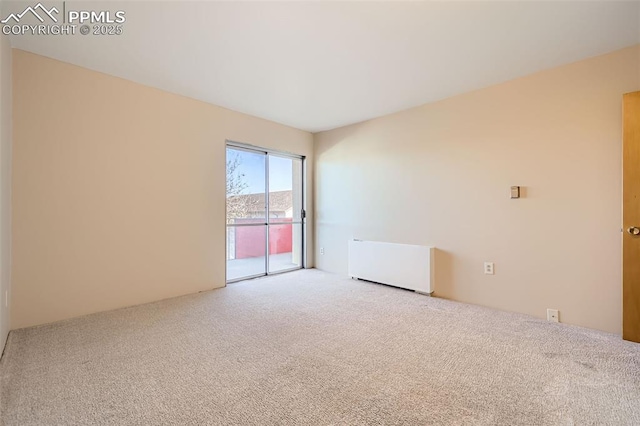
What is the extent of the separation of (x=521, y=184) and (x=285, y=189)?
11.5ft

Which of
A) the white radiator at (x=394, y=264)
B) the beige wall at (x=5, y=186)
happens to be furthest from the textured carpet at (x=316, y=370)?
the white radiator at (x=394, y=264)

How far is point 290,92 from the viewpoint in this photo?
3496 mm

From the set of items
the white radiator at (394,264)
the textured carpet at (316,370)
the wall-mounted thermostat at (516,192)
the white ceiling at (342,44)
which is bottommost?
the textured carpet at (316,370)

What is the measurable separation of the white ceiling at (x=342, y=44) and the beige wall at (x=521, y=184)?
0.31 meters

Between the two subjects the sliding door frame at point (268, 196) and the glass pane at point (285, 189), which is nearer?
the sliding door frame at point (268, 196)

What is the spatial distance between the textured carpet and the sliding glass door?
5.58ft

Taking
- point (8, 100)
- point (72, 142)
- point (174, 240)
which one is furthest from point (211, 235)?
point (8, 100)

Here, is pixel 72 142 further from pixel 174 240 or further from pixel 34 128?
pixel 174 240

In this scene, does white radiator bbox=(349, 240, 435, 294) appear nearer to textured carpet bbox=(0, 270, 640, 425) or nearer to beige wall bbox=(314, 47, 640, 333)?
beige wall bbox=(314, 47, 640, 333)

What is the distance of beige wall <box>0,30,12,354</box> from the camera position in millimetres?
2148

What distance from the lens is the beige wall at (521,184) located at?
102 inches

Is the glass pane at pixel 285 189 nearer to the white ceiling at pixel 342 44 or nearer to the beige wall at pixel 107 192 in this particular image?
the beige wall at pixel 107 192

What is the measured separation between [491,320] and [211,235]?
3522 mm

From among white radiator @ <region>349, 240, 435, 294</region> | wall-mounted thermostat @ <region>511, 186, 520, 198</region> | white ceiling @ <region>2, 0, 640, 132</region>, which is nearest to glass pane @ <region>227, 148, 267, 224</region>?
white ceiling @ <region>2, 0, 640, 132</region>
